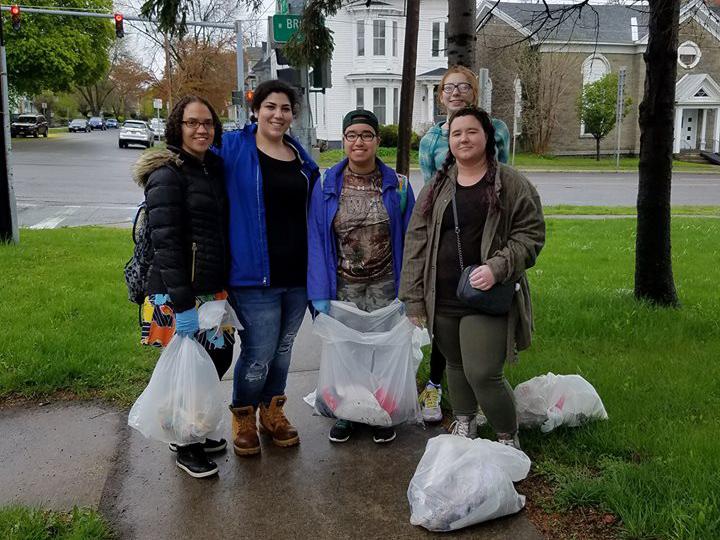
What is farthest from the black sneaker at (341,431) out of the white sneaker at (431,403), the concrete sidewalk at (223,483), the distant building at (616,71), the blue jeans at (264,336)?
the distant building at (616,71)

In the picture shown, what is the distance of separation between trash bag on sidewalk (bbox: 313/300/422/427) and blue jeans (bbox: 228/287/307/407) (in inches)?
7.0

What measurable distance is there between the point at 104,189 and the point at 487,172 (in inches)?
678

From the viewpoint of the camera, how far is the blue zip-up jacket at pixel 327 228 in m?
3.58

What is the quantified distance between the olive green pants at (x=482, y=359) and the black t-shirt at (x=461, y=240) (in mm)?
85

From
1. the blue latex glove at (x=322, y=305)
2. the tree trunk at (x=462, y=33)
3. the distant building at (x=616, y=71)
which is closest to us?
the blue latex glove at (x=322, y=305)

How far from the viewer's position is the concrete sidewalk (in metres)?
2.95

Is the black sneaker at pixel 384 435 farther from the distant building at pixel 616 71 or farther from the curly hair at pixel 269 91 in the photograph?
the distant building at pixel 616 71

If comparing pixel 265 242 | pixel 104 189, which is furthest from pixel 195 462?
pixel 104 189

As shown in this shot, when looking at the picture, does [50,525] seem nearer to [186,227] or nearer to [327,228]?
[186,227]

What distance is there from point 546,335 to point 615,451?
199 centimetres

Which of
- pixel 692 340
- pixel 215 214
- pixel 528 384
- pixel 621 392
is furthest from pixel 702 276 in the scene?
pixel 215 214

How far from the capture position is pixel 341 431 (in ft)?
12.6

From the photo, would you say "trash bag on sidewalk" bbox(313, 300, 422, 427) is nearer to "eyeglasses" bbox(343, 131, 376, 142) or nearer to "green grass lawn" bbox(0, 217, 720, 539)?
"green grass lawn" bbox(0, 217, 720, 539)

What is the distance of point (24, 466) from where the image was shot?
3508 mm
